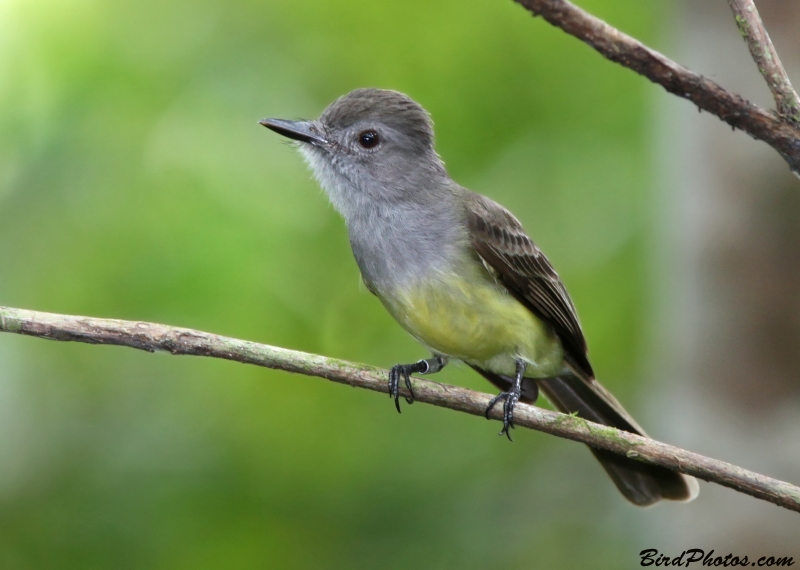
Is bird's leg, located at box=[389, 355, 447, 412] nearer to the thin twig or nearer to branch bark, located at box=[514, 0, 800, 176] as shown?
branch bark, located at box=[514, 0, 800, 176]

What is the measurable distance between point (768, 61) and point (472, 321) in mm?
1923

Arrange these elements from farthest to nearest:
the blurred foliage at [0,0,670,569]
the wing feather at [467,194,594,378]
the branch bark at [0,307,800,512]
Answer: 1. the blurred foliage at [0,0,670,569]
2. the wing feather at [467,194,594,378]
3. the branch bark at [0,307,800,512]

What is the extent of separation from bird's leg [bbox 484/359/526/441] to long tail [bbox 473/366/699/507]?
15.1 inches

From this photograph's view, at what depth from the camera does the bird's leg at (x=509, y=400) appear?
3900 mm

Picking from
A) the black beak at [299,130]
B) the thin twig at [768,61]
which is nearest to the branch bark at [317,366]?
the thin twig at [768,61]

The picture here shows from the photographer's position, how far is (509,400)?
171 inches

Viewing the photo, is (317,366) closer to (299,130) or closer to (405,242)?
(405,242)

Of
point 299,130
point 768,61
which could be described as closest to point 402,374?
point 299,130

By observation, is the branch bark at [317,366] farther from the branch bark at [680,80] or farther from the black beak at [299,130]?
the black beak at [299,130]

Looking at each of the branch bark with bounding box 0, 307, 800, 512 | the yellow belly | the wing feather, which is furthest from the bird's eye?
the branch bark with bounding box 0, 307, 800, 512

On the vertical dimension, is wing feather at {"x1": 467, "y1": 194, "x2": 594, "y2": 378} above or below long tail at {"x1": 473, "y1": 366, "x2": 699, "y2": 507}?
above

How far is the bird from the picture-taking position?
4500 millimetres

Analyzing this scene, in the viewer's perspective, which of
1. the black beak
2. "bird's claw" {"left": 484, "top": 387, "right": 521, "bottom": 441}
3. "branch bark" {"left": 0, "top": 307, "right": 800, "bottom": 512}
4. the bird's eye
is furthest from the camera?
the bird's eye

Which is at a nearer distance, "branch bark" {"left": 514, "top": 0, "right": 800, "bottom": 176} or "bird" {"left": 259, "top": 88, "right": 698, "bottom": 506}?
"branch bark" {"left": 514, "top": 0, "right": 800, "bottom": 176}
